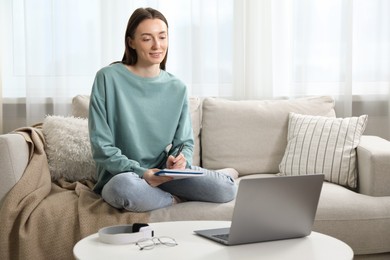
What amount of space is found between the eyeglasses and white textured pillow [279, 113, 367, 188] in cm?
136

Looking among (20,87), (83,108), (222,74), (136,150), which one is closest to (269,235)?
(136,150)

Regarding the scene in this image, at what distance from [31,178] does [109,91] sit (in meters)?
0.46

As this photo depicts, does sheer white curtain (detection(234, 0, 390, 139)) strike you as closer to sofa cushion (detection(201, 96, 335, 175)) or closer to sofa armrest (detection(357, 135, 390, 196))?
sofa cushion (detection(201, 96, 335, 175))

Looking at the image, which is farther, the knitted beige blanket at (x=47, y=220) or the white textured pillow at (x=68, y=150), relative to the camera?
the white textured pillow at (x=68, y=150)

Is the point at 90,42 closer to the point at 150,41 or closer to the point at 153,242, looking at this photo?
the point at 150,41

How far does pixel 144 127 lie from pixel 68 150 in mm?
388

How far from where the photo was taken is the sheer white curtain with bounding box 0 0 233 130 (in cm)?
389

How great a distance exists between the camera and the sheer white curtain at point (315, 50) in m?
3.85

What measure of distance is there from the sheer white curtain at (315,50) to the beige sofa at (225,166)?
0.35 m

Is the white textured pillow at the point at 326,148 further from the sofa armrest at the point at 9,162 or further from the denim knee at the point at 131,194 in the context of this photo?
the sofa armrest at the point at 9,162

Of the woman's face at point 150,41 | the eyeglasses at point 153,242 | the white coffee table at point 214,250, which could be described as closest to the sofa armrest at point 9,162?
the woman's face at point 150,41

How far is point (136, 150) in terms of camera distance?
289cm

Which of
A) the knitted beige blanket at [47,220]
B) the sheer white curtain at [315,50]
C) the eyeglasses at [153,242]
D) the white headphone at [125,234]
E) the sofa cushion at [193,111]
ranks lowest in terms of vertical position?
the knitted beige blanket at [47,220]

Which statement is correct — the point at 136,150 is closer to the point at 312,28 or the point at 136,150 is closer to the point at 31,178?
the point at 31,178
